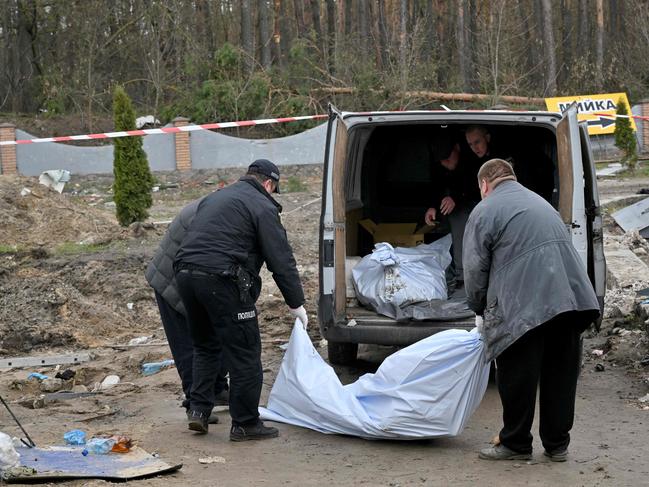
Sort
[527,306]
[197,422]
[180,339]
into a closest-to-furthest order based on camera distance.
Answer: [527,306]
[197,422]
[180,339]

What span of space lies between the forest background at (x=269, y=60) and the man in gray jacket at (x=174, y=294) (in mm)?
23319

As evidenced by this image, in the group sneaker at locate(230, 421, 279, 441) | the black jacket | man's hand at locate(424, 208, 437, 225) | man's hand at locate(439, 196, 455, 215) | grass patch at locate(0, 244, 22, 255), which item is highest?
the black jacket

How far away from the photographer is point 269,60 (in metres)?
35.4

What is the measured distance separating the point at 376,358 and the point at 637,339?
225 cm

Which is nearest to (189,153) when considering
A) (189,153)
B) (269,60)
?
A: (189,153)

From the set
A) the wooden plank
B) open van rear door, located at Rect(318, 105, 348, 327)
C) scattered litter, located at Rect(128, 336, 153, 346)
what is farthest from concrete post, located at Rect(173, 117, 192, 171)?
open van rear door, located at Rect(318, 105, 348, 327)

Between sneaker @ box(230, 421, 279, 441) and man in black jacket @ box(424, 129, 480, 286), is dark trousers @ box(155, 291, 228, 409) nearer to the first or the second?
sneaker @ box(230, 421, 279, 441)

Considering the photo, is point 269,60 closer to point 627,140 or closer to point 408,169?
point 627,140

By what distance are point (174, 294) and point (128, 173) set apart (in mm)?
10462

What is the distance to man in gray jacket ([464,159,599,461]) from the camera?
5273 millimetres

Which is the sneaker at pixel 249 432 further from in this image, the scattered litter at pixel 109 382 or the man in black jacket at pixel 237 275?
the scattered litter at pixel 109 382

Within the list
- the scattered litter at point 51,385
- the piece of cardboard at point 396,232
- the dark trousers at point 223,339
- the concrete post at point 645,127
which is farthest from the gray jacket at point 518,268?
the concrete post at point 645,127

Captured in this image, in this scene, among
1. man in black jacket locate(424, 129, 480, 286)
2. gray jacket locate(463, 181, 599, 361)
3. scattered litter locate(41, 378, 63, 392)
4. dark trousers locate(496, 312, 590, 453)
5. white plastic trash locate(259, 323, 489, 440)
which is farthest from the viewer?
man in black jacket locate(424, 129, 480, 286)

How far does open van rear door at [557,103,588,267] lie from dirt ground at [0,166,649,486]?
1.19 metres
